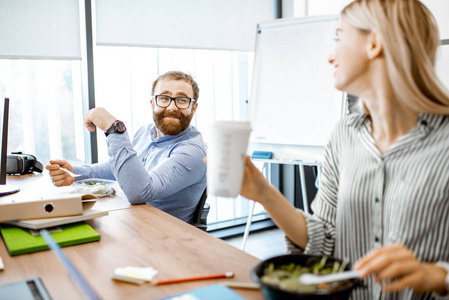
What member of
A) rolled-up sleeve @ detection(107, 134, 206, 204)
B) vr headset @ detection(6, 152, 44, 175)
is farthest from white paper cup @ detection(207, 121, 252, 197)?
vr headset @ detection(6, 152, 44, 175)

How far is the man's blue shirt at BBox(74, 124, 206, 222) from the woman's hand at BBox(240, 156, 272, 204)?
0.75 metres

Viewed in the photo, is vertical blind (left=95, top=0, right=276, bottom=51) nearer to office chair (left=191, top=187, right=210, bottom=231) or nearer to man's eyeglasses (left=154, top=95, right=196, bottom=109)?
man's eyeglasses (left=154, top=95, right=196, bottom=109)

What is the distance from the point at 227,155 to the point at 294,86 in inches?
77.6

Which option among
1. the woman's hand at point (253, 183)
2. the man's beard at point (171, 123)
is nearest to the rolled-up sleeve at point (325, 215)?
the woman's hand at point (253, 183)

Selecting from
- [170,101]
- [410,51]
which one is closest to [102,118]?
[170,101]

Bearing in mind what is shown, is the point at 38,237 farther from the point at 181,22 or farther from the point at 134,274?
the point at 181,22

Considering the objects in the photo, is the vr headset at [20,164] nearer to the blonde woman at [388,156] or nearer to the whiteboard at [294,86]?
the whiteboard at [294,86]

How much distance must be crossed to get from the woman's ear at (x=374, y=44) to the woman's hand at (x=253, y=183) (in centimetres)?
42

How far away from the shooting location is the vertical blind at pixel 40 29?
260 centimetres

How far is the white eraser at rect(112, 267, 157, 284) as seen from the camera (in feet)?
3.19

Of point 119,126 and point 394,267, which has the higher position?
point 119,126

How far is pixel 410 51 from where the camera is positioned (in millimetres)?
1035

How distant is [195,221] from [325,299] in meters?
1.32

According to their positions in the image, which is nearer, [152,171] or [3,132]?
[3,132]
